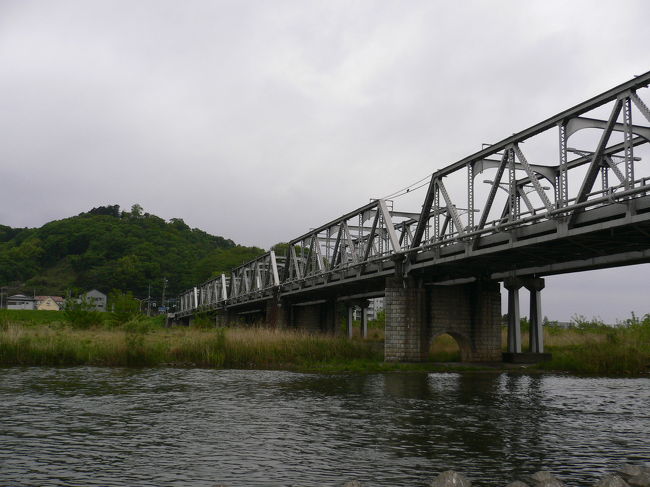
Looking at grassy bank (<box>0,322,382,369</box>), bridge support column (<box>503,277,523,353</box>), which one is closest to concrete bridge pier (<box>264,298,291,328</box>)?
grassy bank (<box>0,322,382,369</box>)

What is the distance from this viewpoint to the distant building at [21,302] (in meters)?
169

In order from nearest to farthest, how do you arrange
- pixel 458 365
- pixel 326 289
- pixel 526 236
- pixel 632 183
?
pixel 632 183, pixel 526 236, pixel 458 365, pixel 326 289

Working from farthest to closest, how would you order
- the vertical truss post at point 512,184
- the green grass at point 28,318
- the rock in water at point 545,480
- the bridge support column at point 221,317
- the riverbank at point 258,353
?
1. the bridge support column at point 221,317
2. the green grass at point 28,318
3. the riverbank at point 258,353
4. the vertical truss post at point 512,184
5. the rock in water at point 545,480

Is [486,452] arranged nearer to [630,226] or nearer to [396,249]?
[630,226]

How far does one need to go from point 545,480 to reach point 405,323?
30026mm

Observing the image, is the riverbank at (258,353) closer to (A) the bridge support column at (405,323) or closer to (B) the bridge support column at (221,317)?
(A) the bridge support column at (405,323)

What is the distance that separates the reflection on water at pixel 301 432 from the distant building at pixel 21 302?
160152 millimetres

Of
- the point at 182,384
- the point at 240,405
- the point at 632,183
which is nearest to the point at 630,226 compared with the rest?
the point at 632,183

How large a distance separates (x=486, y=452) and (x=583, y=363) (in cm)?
2549

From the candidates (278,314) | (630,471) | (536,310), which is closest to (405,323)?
(536,310)

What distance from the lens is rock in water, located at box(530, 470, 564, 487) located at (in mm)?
9344

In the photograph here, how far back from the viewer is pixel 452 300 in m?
41.3

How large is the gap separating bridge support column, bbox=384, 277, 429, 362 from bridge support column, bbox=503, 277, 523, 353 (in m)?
5.64

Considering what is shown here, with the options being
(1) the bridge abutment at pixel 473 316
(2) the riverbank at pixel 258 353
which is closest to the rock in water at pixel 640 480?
(2) the riverbank at pixel 258 353
